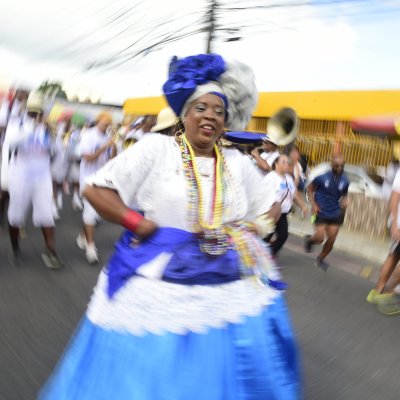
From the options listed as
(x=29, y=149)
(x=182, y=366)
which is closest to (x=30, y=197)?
(x=29, y=149)

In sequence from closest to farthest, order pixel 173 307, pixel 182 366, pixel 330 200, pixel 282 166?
1. pixel 182 366
2. pixel 173 307
3. pixel 282 166
4. pixel 330 200

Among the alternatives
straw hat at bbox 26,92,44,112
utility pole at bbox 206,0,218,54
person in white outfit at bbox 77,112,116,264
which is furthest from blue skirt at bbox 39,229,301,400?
utility pole at bbox 206,0,218,54

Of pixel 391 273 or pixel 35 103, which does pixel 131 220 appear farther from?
pixel 391 273

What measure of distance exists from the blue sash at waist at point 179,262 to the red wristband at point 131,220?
3.0 inches

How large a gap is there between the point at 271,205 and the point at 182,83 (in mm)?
679

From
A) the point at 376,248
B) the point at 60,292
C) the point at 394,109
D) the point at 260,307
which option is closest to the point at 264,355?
the point at 260,307

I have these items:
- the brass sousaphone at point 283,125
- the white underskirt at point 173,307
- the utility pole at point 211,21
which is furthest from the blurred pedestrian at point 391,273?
the utility pole at point 211,21

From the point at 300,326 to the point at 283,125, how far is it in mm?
8018

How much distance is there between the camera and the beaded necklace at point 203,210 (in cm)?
Result: 204

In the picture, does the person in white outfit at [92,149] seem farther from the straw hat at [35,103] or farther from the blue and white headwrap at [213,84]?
the blue and white headwrap at [213,84]

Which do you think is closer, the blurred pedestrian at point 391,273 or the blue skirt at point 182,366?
the blue skirt at point 182,366

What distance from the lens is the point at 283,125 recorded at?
12.1 m

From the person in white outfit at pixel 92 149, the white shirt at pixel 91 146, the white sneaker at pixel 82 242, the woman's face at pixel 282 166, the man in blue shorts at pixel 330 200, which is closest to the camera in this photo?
the woman's face at pixel 282 166

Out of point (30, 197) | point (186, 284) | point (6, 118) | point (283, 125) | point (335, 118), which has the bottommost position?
point (30, 197)
